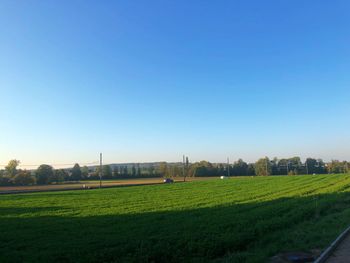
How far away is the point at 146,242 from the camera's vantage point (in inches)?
524

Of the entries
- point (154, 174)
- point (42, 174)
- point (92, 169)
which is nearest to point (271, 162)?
point (154, 174)

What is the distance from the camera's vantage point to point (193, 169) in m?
148

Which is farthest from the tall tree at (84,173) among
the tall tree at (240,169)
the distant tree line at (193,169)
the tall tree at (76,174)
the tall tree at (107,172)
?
the tall tree at (240,169)

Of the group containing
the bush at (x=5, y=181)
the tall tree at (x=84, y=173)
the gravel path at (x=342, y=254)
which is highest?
the tall tree at (x=84, y=173)

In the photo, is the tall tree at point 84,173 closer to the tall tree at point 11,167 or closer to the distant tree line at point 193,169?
the distant tree line at point 193,169

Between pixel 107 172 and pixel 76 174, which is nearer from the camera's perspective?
pixel 76 174

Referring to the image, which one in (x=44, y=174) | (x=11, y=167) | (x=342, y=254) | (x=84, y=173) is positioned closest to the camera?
(x=342, y=254)

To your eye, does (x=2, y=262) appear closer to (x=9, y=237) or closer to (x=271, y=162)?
(x=9, y=237)

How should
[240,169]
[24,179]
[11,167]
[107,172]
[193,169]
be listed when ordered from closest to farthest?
[24,179]
[11,167]
[107,172]
[193,169]
[240,169]

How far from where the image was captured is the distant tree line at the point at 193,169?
130875mm

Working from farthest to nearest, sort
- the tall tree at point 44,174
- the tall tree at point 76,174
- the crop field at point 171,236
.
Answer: the tall tree at point 76,174
the tall tree at point 44,174
the crop field at point 171,236

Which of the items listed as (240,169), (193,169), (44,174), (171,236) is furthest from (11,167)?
(171,236)

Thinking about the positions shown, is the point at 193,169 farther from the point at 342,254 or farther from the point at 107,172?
the point at 342,254

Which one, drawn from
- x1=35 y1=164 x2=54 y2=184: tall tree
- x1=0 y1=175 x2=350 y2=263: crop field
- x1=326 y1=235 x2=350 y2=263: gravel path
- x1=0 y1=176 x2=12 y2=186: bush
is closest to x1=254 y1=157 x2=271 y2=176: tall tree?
x1=35 y1=164 x2=54 y2=184: tall tree
